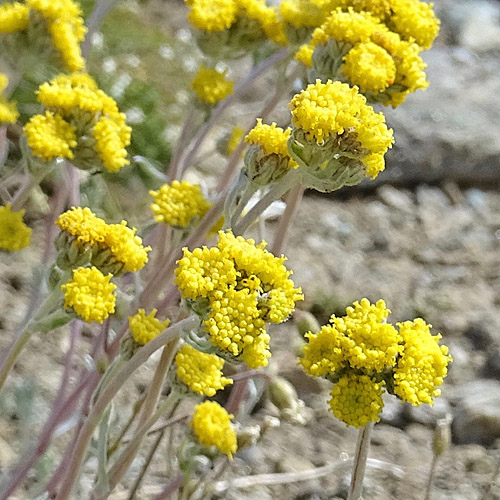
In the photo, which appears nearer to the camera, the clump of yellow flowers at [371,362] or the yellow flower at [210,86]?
the clump of yellow flowers at [371,362]

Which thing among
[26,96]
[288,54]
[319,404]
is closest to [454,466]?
[319,404]

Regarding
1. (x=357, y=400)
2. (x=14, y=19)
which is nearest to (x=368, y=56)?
(x=357, y=400)

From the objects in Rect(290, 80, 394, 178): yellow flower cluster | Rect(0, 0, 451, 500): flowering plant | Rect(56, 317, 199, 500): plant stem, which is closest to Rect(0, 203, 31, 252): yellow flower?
Rect(0, 0, 451, 500): flowering plant

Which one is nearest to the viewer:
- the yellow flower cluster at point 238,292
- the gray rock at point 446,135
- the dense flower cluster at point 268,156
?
the yellow flower cluster at point 238,292

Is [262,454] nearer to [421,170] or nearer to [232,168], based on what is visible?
[232,168]

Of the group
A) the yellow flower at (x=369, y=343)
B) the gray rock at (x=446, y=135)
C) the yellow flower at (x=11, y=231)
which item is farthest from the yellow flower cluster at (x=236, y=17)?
the gray rock at (x=446, y=135)

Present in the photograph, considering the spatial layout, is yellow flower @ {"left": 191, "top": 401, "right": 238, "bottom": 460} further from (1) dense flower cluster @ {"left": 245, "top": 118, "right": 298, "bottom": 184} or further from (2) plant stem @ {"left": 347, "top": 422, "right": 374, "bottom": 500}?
(1) dense flower cluster @ {"left": 245, "top": 118, "right": 298, "bottom": 184}

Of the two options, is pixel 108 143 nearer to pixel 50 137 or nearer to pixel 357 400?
pixel 50 137

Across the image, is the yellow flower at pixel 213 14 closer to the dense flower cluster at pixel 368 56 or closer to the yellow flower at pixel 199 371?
the dense flower cluster at pixel 368 56
